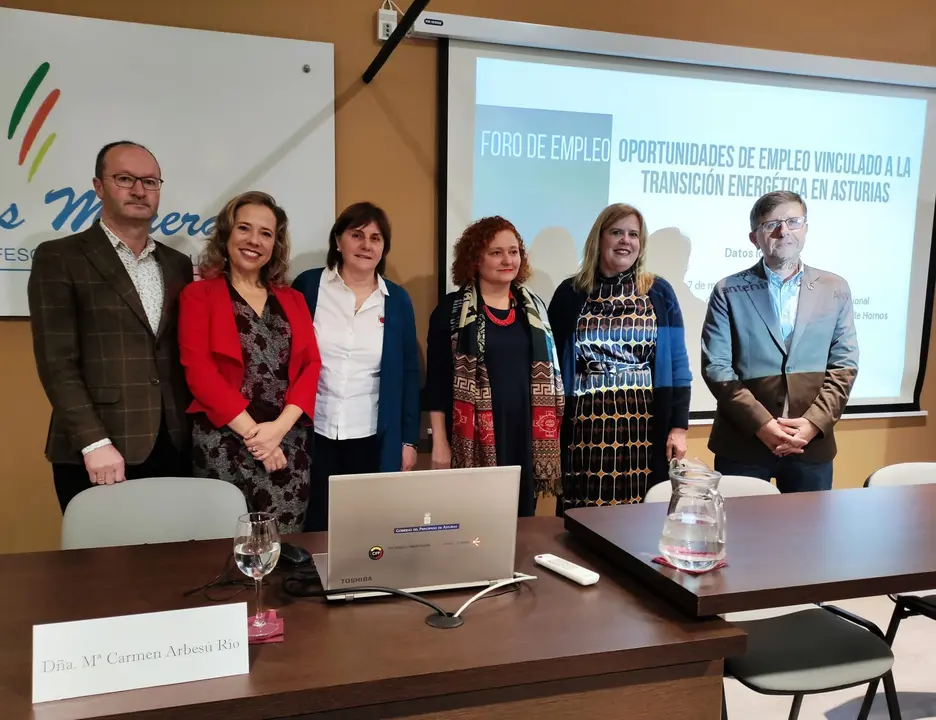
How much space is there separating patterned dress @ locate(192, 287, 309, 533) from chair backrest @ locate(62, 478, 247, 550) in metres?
0.36

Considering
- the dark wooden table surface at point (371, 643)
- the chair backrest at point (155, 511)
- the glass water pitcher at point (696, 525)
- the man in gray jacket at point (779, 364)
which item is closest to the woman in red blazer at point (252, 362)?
the chair backrest at point (155, 511)

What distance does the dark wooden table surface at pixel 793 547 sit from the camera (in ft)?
4.10

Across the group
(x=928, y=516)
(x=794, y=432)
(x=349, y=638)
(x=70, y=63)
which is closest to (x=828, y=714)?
(x=928, y=516)

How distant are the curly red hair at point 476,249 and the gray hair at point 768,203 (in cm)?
129

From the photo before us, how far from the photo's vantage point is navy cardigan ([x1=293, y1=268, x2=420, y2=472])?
2.54m

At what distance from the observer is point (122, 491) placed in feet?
5.76

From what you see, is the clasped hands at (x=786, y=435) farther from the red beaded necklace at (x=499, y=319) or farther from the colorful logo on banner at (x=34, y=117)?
the colorful logo on banner at (x=34, y=117)

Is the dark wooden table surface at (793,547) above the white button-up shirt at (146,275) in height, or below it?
below

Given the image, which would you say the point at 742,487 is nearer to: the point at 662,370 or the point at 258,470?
the point at 662,370

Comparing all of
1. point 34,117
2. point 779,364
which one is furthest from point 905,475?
point 34,117

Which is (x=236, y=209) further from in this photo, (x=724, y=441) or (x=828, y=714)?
(x=828, y=714)

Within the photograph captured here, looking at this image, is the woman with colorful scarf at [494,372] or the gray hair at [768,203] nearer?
the woman with colorful scarf at [494,372]

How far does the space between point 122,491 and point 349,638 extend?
3.03 ft

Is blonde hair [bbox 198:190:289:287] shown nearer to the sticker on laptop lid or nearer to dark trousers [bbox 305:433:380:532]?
dark trousers [bbox 305:433:380:532]
